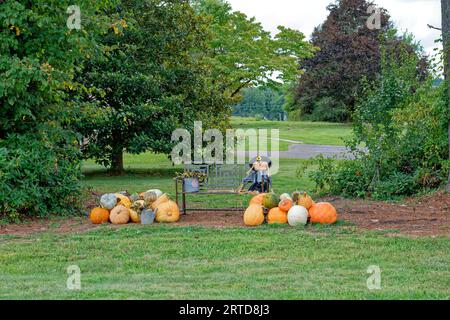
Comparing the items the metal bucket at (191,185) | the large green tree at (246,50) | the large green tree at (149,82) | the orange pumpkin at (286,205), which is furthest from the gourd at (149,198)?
the large green tree at (246,50)

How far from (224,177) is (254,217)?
1275mm

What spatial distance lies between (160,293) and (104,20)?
7.27 m

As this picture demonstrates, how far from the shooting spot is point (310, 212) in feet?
35.0

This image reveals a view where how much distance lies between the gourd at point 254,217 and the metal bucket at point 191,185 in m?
1.26

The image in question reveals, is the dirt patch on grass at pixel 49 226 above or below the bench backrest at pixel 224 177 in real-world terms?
below

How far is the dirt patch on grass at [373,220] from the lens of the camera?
1047 centimetres

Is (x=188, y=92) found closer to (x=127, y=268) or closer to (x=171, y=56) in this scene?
(x=171, y=56)

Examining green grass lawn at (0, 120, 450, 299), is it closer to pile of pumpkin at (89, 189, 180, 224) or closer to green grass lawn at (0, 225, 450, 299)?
green grass lawn at (0, 225, 450, 299)

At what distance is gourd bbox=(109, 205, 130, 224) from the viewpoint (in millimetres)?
11195

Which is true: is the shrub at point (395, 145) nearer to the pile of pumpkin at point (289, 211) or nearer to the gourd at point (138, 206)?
the pile of pumpkin at point (289, 211)

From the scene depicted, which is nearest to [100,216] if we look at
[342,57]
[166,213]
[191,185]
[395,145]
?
[166,213]

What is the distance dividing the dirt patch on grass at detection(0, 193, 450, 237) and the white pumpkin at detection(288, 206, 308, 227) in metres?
0.71

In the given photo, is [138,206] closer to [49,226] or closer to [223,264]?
[49,226]
